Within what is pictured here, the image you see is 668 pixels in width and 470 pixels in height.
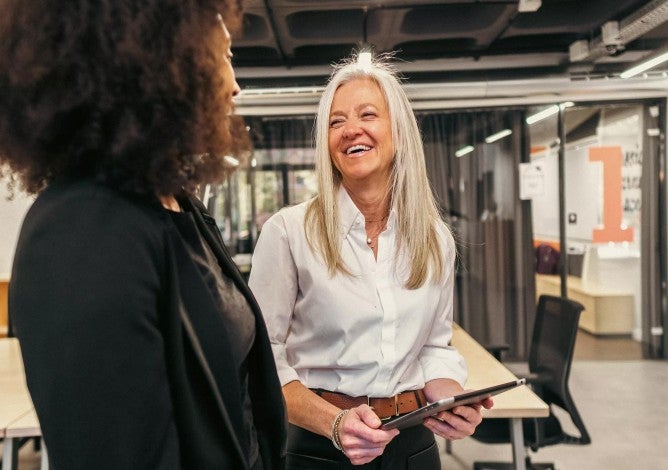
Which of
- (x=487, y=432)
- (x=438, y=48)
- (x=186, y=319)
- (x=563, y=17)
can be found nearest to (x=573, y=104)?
(x=563, y=17)

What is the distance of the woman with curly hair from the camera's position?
0.66 metres

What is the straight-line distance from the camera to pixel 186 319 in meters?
0.78

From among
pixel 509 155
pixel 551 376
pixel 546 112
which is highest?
pixel 546 112

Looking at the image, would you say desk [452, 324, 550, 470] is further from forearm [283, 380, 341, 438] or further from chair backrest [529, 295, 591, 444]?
forearm [283, 380, 341, 438]

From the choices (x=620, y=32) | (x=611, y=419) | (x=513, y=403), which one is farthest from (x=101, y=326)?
(x=620, y=32)

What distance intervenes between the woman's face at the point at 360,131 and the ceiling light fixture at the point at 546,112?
5.28 m

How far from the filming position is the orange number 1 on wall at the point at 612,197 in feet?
21.1

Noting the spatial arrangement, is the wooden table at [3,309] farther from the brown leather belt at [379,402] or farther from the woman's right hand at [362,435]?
the woman's right hand at [362,435]

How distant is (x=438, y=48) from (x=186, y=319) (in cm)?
607

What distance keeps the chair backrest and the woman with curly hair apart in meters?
2.47

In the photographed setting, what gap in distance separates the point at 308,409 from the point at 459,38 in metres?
5.42

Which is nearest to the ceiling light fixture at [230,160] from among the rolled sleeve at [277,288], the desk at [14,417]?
the rolled sleeve at [277,288]

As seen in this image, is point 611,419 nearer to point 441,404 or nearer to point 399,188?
point 399,188

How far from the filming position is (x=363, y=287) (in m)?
1.42
